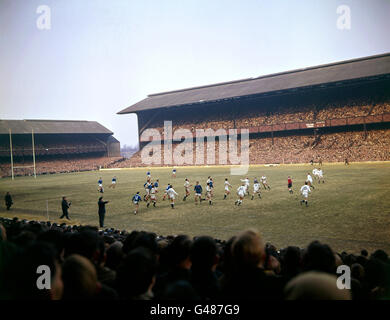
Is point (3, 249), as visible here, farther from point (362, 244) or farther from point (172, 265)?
point (362, 244)

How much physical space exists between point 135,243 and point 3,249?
1.81 m

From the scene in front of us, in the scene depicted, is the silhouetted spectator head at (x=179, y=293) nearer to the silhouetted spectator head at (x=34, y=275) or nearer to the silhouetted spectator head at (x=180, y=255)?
the silhouetted spectator head at (x=34, y=275)

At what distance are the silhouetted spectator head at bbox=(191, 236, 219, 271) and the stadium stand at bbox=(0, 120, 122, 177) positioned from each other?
68403 mm

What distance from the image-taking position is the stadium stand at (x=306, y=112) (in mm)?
50781

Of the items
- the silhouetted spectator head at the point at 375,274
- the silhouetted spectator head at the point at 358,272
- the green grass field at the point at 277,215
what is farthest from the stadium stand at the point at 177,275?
the green grass field at the point at 277,215

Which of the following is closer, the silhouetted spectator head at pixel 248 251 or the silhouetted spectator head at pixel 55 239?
the silhouetted spectator head at pixel 248 251

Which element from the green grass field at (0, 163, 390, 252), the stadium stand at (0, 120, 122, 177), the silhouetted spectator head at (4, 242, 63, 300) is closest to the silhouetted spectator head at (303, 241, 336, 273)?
the silhouetted spectator head at (4, 242, 63, 300)

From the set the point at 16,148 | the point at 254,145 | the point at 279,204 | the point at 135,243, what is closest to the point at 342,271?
the point at 135,243

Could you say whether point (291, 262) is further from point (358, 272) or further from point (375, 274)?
point (375, 274)

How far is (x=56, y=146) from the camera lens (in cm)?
8062

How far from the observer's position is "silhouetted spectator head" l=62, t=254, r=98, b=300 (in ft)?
9.57

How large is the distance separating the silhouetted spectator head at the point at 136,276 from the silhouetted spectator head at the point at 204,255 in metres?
0.74

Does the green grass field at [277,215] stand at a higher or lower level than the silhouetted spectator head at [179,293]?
lower

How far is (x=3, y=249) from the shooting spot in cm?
430
